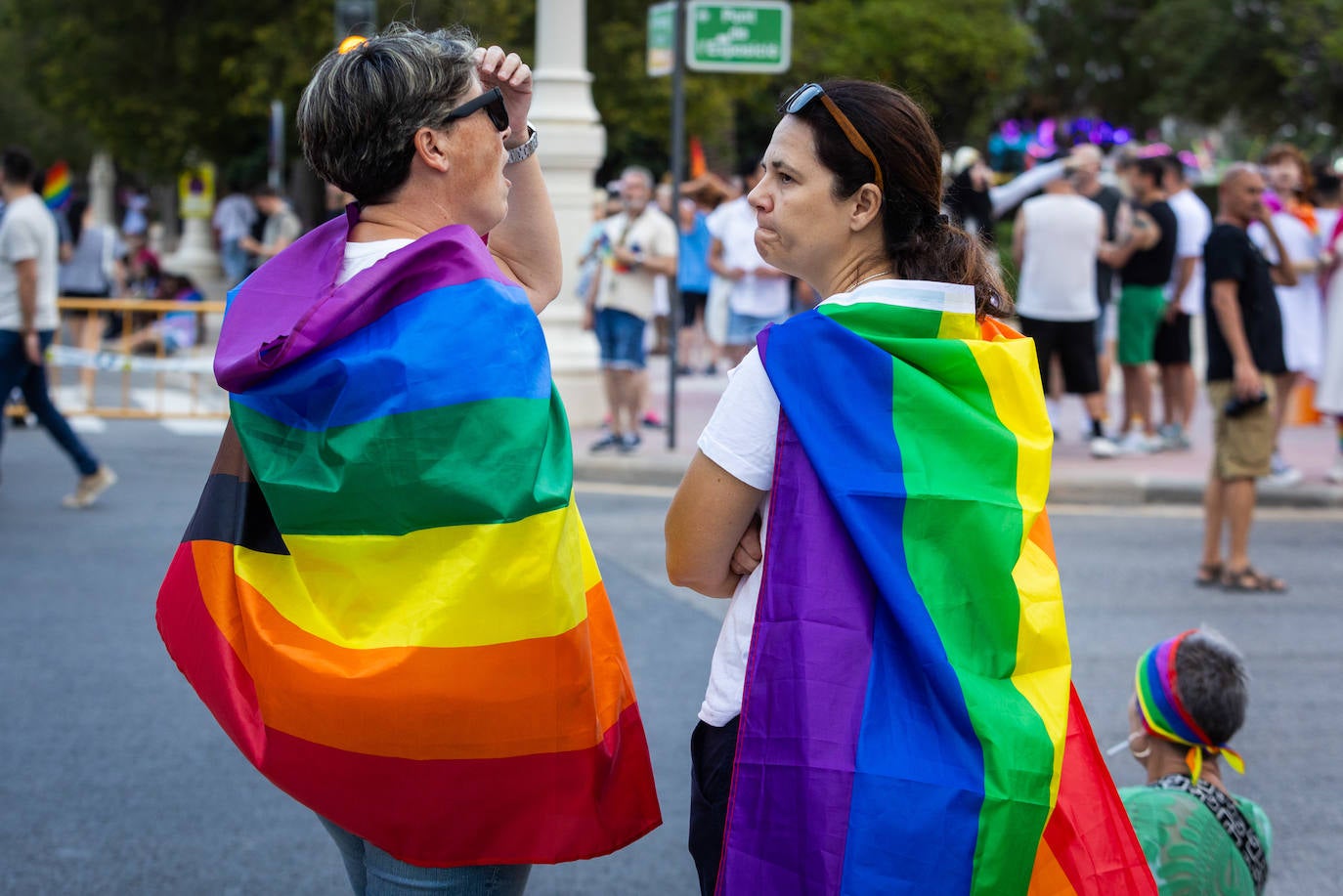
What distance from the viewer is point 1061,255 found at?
11.0 m

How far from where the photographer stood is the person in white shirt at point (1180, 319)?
11406 mm

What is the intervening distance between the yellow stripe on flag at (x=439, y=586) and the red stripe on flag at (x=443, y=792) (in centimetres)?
16

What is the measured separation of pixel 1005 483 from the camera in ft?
7.63

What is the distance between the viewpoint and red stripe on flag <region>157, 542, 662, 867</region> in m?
2.30

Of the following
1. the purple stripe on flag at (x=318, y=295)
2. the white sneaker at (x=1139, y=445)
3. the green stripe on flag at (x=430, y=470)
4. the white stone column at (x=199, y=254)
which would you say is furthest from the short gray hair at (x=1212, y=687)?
the white stone column at (x=199, y=254)

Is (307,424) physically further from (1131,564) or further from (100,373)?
(100,373)

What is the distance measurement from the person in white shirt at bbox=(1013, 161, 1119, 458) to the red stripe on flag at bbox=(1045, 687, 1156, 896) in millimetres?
8885

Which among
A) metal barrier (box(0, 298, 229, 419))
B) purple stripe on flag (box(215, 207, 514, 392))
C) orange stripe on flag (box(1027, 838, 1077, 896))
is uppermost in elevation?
purple stripe on flag (box(215, 207, 514, 392))

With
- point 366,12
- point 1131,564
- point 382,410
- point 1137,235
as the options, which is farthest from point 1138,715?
point 366,12

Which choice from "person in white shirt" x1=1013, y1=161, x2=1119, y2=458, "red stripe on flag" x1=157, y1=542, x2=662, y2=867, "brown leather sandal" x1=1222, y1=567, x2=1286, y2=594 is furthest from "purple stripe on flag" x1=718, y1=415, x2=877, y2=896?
"person in white shirt" x1=1013, y1=161, x2=1119, y2=458

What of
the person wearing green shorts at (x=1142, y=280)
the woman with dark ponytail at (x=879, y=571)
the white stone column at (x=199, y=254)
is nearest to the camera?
the woman with dark ponytail at (x=879, y=571)

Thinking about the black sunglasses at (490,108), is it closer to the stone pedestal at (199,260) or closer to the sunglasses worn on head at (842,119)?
the sunglasses worn on head at (842,119)

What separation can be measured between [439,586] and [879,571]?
0.60 metres

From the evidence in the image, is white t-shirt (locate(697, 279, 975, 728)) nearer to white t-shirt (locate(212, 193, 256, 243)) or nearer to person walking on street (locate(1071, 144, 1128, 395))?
person walking on street (locate(1071, 144, 1128, 395))
